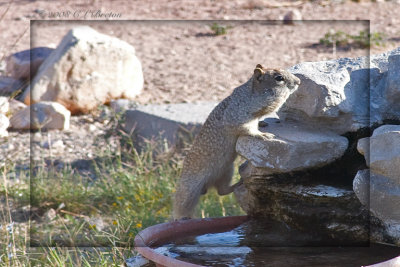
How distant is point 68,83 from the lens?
27.5 feet

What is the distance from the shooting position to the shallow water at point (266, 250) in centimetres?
357

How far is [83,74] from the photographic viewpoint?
27.6 ft

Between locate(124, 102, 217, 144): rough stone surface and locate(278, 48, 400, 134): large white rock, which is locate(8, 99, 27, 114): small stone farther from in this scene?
locate(278, 48, 400, 134): large white rock

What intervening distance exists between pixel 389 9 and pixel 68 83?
556 centimetres

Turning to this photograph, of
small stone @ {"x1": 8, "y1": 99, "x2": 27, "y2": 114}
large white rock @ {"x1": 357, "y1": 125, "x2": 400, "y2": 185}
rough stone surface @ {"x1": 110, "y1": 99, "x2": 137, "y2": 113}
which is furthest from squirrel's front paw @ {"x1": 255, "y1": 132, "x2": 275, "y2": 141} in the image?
small stone @ {"x1": 8, "y1": 99, "x2": 27, "y2": 114}

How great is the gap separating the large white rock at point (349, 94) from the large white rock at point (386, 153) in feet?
1.59

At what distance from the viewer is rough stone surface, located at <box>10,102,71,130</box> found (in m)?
7.84

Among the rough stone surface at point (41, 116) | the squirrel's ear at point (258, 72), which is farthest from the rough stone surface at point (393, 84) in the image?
the rough stone surface at point (41, 116)

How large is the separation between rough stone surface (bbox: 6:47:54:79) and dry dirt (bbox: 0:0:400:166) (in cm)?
14

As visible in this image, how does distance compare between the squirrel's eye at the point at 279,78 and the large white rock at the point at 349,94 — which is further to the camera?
the squirrel's eye at the point at 279,78

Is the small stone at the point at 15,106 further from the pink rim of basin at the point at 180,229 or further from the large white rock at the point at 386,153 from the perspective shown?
the large white rock at the point at 386,153

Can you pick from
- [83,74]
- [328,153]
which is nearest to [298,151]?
[328,153]

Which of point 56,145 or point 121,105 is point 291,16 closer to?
point 121,105

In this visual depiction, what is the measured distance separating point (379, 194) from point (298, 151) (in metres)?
0.54
